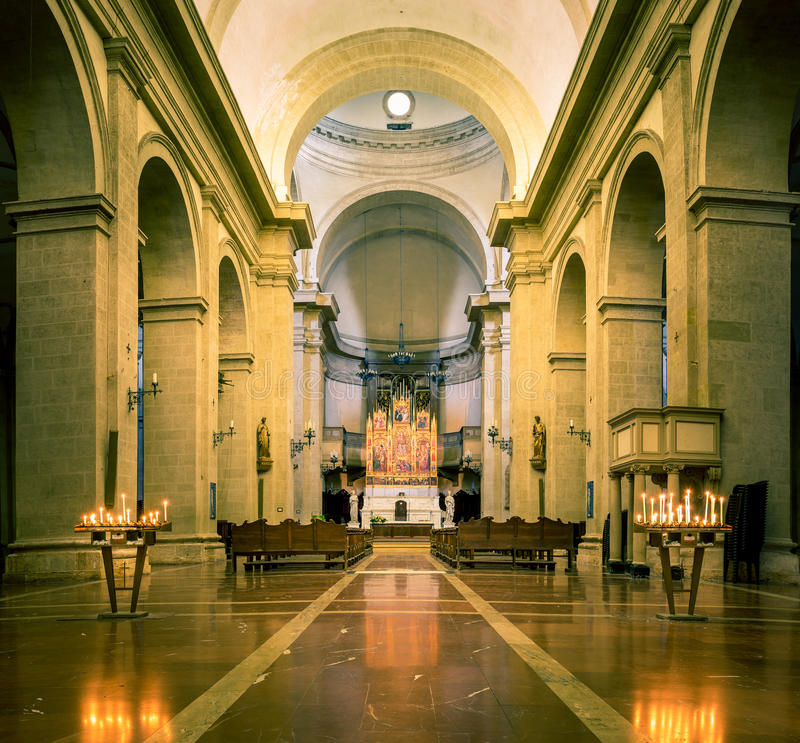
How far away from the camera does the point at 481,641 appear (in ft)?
20.2

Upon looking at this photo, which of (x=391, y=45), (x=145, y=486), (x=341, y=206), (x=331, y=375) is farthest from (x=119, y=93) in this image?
(x=331, y=375)

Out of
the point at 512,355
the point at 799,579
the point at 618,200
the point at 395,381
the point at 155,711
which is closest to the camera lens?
the point at 155,711

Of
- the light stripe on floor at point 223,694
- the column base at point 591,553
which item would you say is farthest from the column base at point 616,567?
the light stripe on floor at point 223,694

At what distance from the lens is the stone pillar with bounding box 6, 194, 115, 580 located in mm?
11828

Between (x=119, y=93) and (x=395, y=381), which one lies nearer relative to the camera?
(x=119, y=93)

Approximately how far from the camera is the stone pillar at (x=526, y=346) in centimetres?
A: 2366

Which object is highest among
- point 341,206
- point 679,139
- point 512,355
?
point 341,206

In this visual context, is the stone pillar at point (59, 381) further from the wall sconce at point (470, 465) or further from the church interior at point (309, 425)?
the wall sconce at point (470, 465)

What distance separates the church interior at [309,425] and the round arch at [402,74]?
0.09 metres

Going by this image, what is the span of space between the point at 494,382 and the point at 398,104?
1273 centimetres

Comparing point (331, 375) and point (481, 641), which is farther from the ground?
point (331, 375)

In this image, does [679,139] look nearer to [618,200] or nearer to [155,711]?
[618,200]

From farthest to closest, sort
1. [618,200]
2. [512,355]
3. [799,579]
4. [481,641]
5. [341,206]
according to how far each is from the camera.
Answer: [341,206], [512,355], [618,200], [799,579], [481,641]

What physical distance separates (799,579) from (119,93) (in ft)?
37.9
